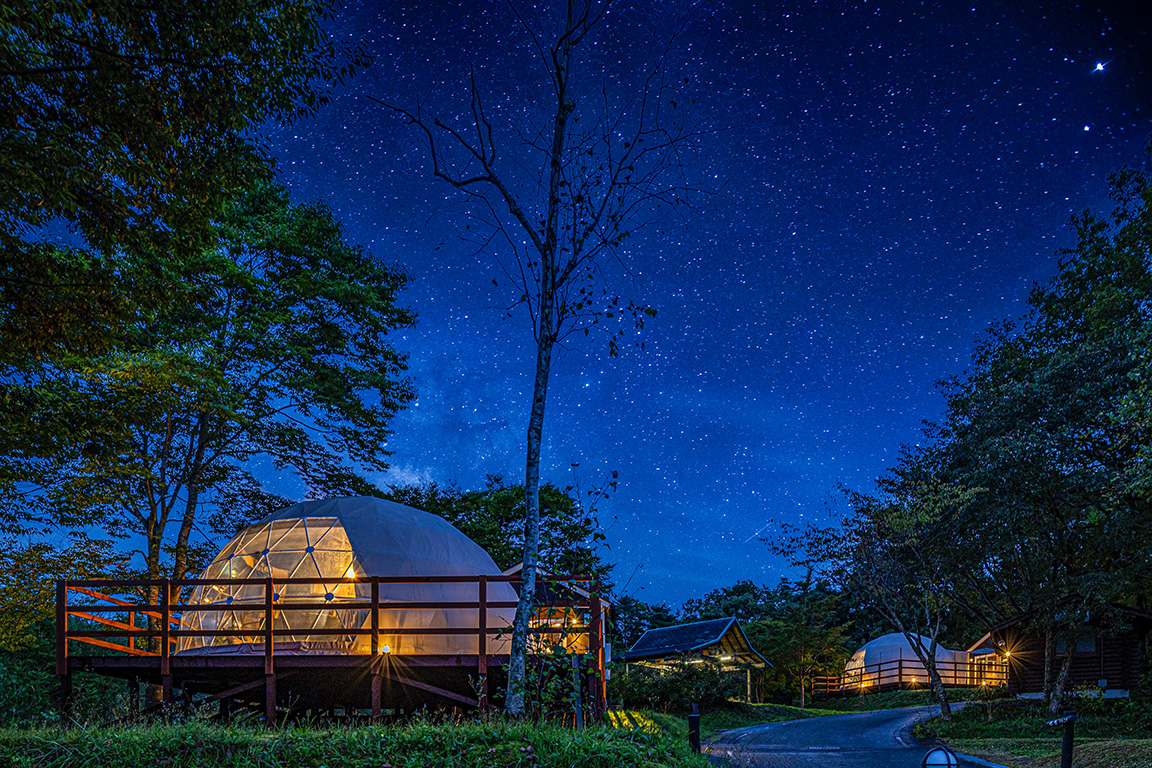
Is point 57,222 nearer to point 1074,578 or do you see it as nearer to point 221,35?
point 221,35

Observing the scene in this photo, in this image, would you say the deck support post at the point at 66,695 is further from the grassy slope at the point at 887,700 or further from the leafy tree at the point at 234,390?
the grassy slope at the point at 887,700

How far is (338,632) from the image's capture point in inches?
446

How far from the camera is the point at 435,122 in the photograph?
33.4 feet

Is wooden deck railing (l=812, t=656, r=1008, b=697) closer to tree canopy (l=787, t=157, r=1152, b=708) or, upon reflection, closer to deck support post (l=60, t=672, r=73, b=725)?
tree canopy (l=787, t=157, r=1152, b=708)

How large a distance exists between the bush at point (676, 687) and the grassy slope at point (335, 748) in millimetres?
18497

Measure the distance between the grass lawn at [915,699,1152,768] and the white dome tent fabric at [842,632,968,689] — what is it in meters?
17.4

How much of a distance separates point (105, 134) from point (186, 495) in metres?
13.5

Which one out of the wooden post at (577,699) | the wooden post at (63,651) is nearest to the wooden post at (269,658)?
the wooden post at (63,651)

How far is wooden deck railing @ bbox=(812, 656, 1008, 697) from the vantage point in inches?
1470

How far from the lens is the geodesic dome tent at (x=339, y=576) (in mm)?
13148

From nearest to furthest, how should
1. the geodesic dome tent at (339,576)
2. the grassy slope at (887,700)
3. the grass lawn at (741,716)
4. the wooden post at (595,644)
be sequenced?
the wooden post at (595,644) → the geodesic dome tent at (339,576) → the grass lawn at (741,716) → the grassy slope at (887,700)

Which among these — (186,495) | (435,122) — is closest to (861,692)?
(186,495)

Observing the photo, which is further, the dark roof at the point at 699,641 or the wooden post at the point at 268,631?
the dark roof at the point at 699,641

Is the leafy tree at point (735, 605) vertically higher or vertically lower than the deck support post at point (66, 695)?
lower
